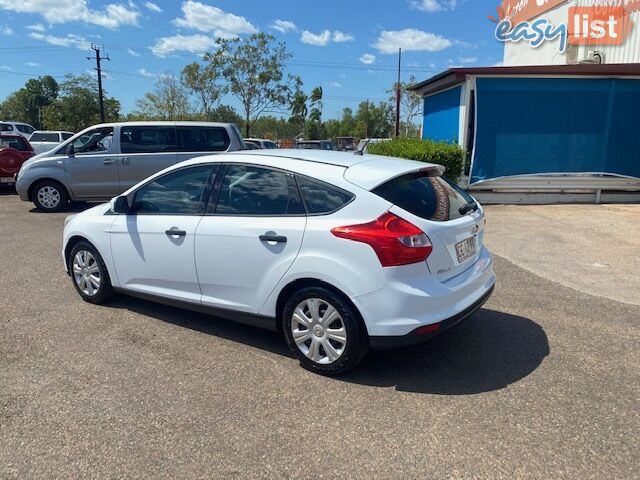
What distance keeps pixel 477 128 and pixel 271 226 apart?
9.49m

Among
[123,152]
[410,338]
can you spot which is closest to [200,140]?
[123,152]

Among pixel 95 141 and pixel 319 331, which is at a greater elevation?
pixel 95 141

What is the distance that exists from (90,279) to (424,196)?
11.1 feet

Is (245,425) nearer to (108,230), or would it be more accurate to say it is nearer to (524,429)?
(524,429)

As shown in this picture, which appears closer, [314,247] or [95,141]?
[314,247]

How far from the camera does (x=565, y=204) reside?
12.0m

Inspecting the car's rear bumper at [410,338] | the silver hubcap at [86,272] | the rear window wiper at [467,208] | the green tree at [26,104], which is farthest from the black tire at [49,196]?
the green tree at [26,104]

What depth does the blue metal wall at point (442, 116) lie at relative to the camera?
1257 cm

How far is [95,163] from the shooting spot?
422 inches

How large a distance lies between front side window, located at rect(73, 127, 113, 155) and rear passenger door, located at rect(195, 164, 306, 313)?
7779 millimetres

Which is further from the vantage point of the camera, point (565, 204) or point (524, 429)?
point (565, 204)

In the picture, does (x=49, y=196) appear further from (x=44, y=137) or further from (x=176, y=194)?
(x=44, y=137)

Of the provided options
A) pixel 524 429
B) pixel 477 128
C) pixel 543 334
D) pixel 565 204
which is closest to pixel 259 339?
pixel 524 429

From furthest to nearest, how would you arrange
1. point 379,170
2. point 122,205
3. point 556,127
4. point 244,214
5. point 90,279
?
point 556,127
point 90,279
point 122,205
point 244,214
point 379,170
